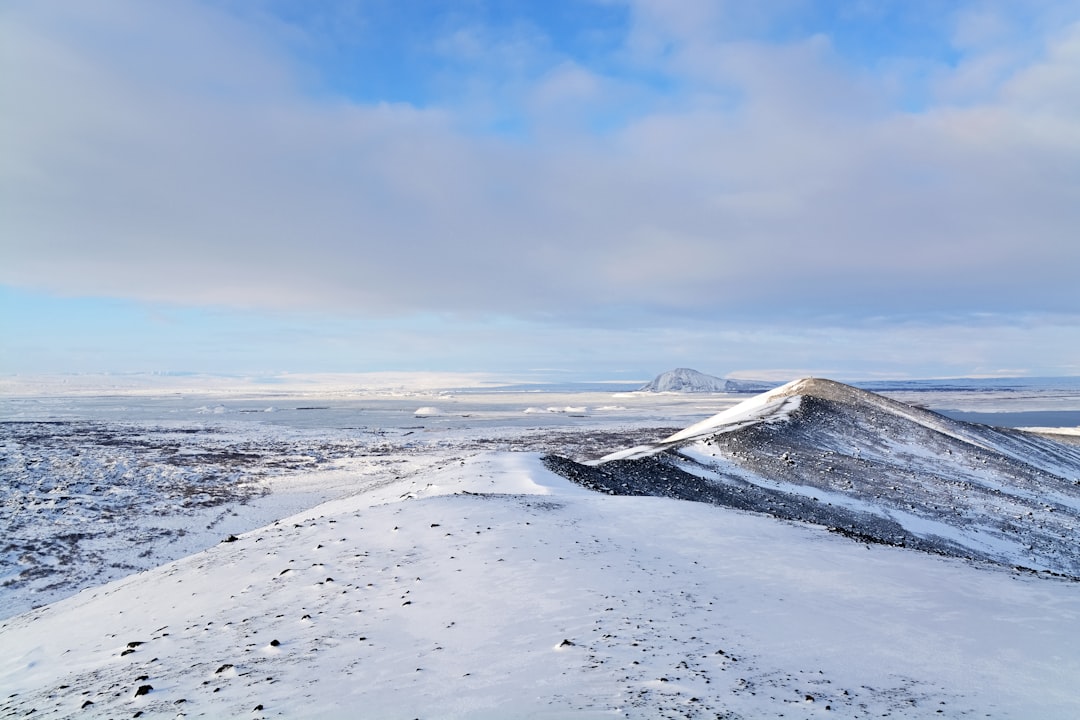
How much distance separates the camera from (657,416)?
8356cm

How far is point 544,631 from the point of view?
7.45 m

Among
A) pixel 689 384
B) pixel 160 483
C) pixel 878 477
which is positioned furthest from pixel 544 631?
pixel 689 384

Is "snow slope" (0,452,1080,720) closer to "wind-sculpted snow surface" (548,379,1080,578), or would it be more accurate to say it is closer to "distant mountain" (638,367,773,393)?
"wind-sculpted snow surface" (548,379,1080,578)

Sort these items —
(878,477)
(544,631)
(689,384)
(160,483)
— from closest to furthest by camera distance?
(544,631) → (878,477) → (160,483) → (689,384)

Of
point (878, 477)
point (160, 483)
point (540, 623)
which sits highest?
point (540, 623)

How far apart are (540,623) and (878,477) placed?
25.9m

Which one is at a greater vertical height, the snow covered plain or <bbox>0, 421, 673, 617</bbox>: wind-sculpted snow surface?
the snow covered plain

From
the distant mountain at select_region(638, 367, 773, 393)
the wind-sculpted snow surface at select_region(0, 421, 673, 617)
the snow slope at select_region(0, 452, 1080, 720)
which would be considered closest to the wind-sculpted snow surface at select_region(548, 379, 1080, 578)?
the snow slope at select_region(0, 452, 1080, 720)

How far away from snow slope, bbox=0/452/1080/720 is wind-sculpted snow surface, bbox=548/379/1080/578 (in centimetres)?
591

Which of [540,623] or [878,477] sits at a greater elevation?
[540,623]

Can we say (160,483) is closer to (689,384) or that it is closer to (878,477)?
(878,477)

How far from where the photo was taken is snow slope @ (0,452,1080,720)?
5.91 metres

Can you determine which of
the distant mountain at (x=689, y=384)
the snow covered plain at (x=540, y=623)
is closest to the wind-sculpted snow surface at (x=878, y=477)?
the snow covered plain at (x=540, y=623)

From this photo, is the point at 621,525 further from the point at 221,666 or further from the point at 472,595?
the point at 221,666
